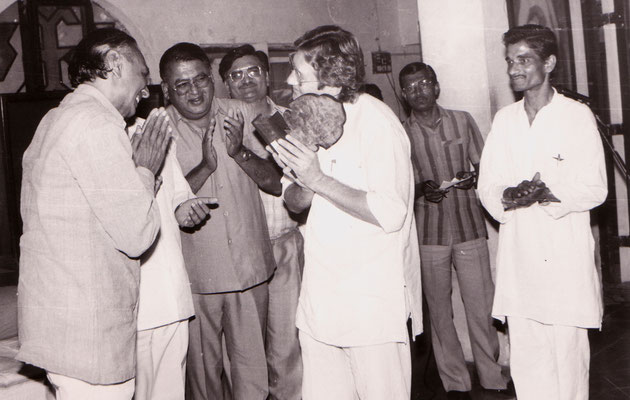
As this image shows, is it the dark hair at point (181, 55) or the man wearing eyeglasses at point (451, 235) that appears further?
the man wearing eyeglasses at point (451, 235)

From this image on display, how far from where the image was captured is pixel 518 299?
3117 millimetres

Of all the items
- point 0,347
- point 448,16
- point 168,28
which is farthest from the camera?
point 168,28

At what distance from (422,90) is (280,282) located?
157 cm

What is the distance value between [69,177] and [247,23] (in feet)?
21.2

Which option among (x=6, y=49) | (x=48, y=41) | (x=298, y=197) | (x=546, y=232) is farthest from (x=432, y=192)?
(x=6, y=49)

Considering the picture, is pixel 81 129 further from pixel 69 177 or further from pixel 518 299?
pixel 518 299

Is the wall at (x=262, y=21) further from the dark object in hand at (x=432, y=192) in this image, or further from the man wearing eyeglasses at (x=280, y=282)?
the dark object in hand at (x=432, y=192)

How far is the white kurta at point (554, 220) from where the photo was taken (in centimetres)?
290

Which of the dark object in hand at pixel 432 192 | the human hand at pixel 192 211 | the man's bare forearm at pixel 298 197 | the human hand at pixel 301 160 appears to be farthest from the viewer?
the dark object in hand at pixel 432 192

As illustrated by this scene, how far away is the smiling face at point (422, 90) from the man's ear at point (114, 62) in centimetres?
233

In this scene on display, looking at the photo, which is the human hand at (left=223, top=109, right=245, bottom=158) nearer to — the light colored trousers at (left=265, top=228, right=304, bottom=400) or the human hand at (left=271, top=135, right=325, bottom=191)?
the light colored trousers at (left=265, top=228, right=304, bottom=400)

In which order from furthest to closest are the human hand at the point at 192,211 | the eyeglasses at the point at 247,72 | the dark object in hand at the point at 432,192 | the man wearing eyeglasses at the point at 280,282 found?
the dark object in hand at the point at 432,192
the eyeglasses at the point at 247,72
the man wearing eyeglasses at the point at 280,282
the human hand at the point at 192,211

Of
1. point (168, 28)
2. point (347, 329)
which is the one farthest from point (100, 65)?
Result: point (168, 28)

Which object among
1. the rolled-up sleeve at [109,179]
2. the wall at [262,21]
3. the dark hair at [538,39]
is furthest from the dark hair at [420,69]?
the wall at [262,21]
